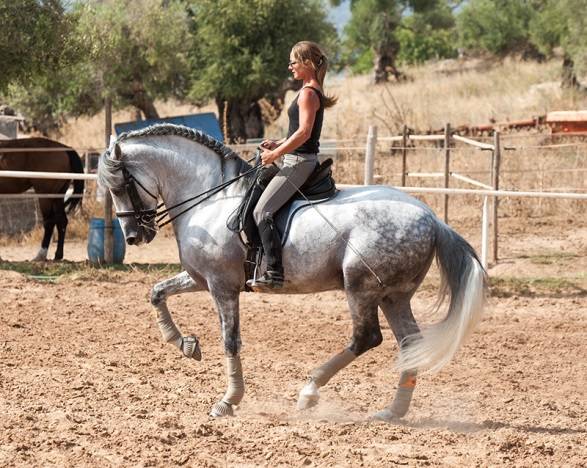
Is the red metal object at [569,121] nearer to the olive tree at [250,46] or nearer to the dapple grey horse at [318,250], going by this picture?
the olive tree at [250,46]

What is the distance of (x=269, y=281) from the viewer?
20.0ft

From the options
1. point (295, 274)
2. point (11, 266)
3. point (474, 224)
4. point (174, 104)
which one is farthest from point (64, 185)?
point (174, 104)

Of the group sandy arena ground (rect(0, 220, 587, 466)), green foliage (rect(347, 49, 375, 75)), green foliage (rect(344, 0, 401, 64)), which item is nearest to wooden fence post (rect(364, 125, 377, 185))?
sandy arena ground (rect(0, 220, 587, 466))

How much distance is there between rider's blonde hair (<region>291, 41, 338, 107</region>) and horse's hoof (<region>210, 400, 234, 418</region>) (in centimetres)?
203

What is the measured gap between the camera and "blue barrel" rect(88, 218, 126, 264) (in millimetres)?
13445

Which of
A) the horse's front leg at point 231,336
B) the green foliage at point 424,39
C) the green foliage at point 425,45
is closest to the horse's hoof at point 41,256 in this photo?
the horse's front leg at point 231,336

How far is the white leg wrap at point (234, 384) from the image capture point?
620 cm

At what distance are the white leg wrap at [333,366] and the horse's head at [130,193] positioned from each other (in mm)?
1502

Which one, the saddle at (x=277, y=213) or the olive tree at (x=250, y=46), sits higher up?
the olive tree at (x=250, y=46)

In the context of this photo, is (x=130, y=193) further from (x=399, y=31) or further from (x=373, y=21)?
(x=399, y=31)

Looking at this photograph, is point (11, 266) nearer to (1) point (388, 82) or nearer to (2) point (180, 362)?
(2) point (180, 362)

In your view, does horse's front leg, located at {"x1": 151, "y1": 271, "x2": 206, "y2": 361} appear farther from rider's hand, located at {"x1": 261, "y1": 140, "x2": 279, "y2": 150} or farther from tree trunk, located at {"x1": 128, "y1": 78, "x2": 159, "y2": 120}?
tree trunk, located at {"x1": 128, "y1": 78, "x2": 159, "y2": 120}

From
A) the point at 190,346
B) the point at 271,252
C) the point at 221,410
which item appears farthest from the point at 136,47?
the point at 221,410

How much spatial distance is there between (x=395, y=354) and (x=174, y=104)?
29388mm
